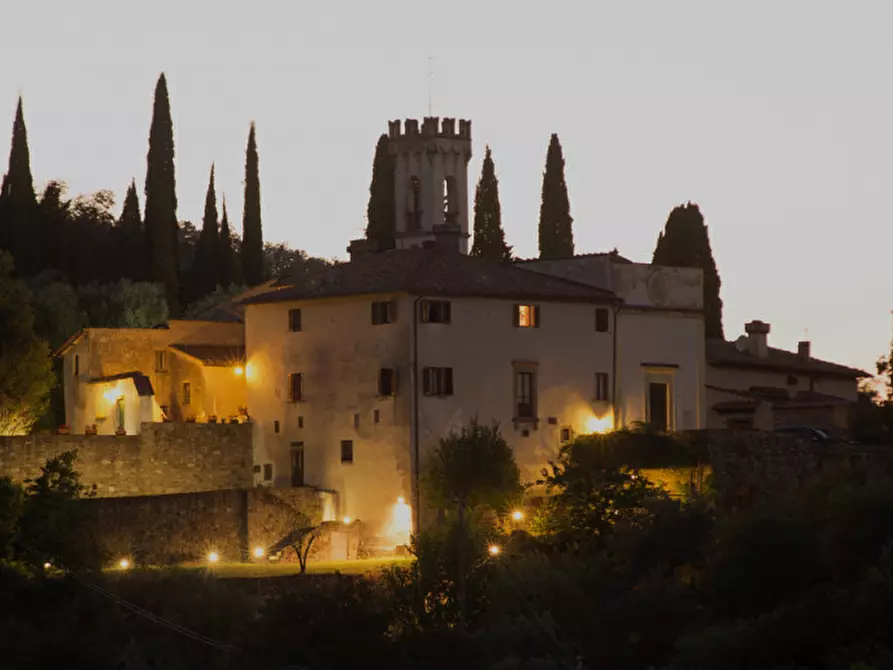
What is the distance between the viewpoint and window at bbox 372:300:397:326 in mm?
55812

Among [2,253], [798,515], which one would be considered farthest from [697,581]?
[2,253]

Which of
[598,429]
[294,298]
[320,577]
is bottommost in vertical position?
[320,577]

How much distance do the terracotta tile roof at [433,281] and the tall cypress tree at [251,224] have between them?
2480 cm

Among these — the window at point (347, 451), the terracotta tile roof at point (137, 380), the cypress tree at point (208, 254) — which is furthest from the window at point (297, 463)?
the cypress tree at point (208, 254)

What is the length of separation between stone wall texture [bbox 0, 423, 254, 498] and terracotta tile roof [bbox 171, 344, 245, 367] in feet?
12.0

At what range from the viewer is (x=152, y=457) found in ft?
179

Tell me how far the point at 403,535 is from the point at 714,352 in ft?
55.7

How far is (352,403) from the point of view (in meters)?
56.2

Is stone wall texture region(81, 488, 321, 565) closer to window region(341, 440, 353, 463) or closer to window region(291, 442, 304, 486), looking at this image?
window region(341, 440, 353, 463)

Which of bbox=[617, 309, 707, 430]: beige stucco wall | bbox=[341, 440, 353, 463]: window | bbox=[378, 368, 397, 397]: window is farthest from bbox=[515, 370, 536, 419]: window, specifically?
bbox=[341, 440, 353, 463]: window

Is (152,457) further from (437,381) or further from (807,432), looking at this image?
(807,432)

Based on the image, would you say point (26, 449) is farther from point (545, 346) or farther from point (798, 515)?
point (798, 515)

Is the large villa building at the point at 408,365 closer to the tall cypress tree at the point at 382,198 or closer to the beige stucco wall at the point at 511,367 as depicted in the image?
the beige stucco wall at the point at 511,367

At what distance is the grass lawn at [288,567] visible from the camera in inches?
1981
